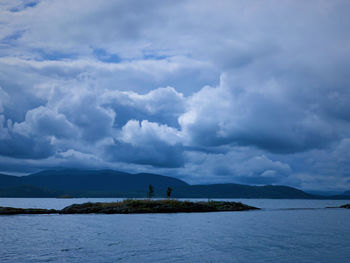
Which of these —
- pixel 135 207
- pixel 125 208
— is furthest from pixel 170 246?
pixel 135 207

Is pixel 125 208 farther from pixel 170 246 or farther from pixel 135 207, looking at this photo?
pixel 170 246

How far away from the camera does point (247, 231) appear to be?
80.1 meters

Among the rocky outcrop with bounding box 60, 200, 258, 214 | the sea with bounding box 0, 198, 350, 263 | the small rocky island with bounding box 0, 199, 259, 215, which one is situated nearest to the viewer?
the sea with bounding box 0, 198, 350, 263

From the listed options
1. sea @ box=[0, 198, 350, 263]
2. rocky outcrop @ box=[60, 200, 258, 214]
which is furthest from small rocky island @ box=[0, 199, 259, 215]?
sea @ box=[0, 198, 350, 263]

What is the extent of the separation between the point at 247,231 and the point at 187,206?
7462 centimetres

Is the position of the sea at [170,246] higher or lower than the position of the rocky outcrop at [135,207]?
lower

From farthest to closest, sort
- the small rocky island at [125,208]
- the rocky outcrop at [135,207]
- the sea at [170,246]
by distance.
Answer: the rocky outcrop at [135,207] < the small rocky island at [125,208] < the sea at [170,246]

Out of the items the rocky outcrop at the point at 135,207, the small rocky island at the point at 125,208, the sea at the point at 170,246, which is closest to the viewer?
the sea at the point at 170,246

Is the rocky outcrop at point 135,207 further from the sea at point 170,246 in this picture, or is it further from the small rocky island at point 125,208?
the sea at point 170,246

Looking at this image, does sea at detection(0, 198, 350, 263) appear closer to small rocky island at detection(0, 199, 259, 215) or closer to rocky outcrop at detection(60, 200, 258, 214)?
small rocky island at detection(0, 199, 259, 215)

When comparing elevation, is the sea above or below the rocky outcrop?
below

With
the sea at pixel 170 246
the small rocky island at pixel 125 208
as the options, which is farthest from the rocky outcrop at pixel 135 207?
the sea at pixel 170 246

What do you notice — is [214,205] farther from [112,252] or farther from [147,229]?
[112,252]

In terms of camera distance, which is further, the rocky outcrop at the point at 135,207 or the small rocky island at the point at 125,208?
the rocky outcrop at the point at 135,207
